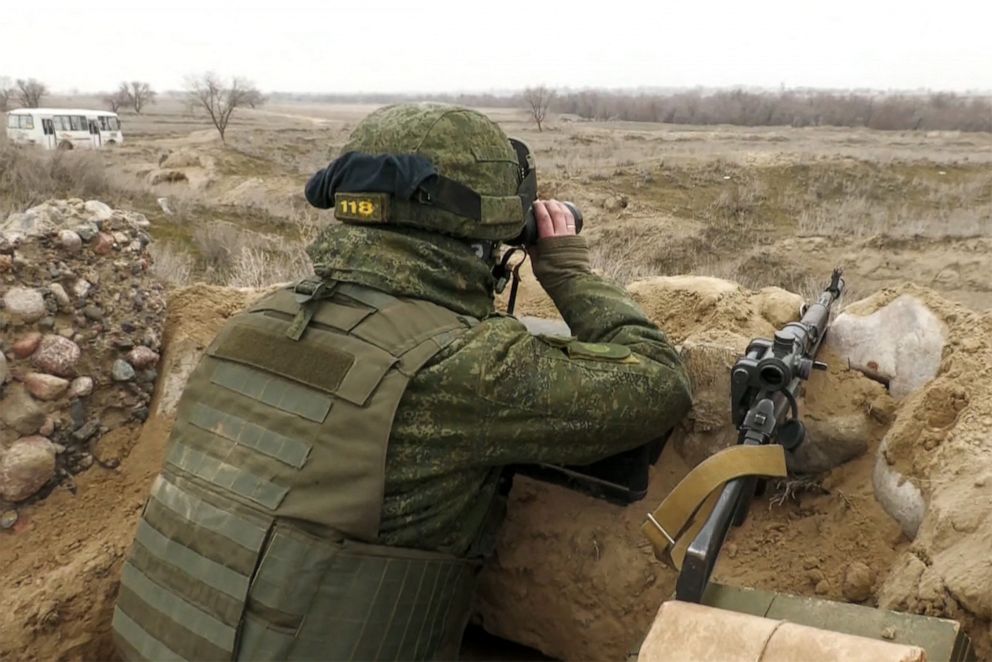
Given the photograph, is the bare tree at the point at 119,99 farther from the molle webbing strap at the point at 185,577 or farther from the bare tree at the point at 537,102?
the molle webbing strap at the point at 185,577

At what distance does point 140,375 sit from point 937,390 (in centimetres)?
287

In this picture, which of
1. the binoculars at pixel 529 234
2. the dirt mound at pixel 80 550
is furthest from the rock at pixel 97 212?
the binoculars at pixel 529 234

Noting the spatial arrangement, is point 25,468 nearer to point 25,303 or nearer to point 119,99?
point 25,303

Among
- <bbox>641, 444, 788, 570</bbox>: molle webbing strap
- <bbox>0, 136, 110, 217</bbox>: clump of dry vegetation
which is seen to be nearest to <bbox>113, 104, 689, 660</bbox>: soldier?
<bbox>641, 444, 788, 570</bbox>: molle webbing strap

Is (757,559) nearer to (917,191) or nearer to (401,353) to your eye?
(401,353)

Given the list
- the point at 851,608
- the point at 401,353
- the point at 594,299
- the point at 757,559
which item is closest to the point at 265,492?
the point at 401,353

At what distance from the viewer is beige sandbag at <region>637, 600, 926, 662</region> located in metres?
1.31

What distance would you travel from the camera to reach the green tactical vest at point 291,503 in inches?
76.3

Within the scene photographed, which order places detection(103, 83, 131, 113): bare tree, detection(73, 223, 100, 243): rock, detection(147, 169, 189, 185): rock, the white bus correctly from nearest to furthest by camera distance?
detection(73, 223, 100, 243): rock → detection(147, 169, 189, 185): rock → the white bus → detection(103, 83, 131, 113): bare tree

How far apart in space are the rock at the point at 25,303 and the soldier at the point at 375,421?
1151 millimetres

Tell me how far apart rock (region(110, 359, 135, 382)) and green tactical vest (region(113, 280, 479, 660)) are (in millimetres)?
1085

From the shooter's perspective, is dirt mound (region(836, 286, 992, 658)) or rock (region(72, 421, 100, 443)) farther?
rock (region(72, 421, 100, 443))

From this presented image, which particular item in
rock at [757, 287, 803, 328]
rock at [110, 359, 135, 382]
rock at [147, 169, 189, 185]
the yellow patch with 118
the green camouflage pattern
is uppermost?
the yellow patch with 118

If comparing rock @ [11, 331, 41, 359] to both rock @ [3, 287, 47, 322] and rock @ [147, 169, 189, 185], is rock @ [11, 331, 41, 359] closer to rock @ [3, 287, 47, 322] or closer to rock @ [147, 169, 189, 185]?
rock @ [3, 287, 47, 322]
